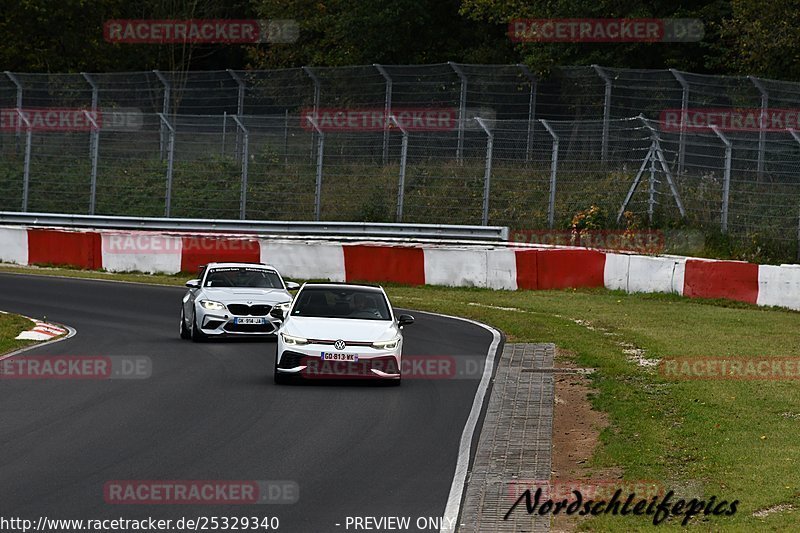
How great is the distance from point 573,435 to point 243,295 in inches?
369

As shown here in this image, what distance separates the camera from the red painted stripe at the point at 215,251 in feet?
109

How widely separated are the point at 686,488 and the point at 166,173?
3003cm

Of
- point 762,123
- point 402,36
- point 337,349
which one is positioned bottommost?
point 337,349

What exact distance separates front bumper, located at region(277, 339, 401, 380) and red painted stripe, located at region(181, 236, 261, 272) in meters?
16.9

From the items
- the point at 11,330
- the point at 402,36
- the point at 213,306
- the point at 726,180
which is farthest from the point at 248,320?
the point at 402,36

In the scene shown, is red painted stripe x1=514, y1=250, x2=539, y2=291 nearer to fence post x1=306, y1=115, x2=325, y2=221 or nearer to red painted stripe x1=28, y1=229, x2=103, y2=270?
fence post x1=306, y1=115, x2=325, y2=221

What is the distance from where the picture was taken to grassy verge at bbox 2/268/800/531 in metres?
10.3

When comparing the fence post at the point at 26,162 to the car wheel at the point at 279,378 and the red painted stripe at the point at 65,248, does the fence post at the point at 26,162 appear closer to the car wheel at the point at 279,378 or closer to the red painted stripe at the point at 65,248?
the red painted stripe at the point at 65,248

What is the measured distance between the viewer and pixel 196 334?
21.0 meters

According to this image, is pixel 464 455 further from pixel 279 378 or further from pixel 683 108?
pixel 683 108

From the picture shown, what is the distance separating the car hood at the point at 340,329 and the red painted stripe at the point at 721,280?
11.9 m

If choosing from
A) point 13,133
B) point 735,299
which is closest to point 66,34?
point 13,133

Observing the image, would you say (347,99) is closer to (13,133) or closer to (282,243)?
(282,243)

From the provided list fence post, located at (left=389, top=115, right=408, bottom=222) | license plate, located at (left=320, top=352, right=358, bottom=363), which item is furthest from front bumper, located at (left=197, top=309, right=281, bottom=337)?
fence post, located at (left=389, top=115, right=408, bottom=222)
